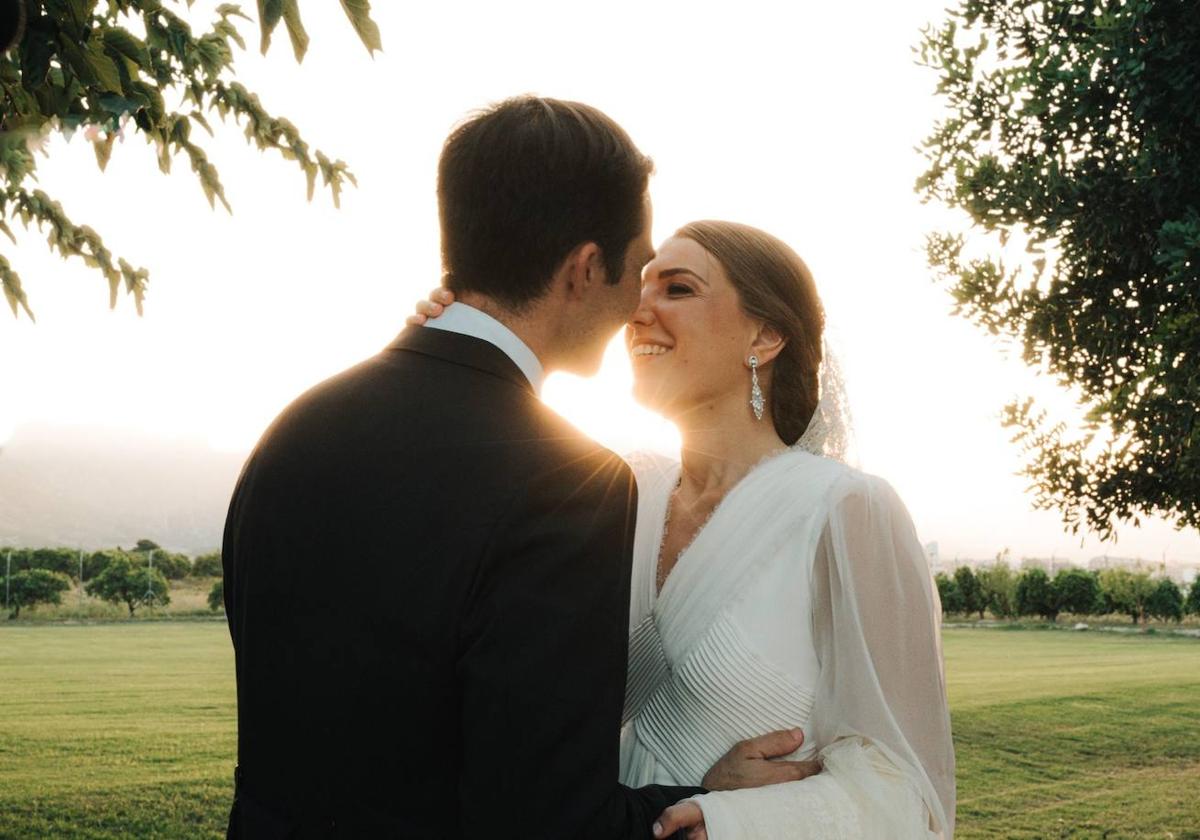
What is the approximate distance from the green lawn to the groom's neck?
10.2m

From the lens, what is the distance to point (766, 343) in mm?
3535

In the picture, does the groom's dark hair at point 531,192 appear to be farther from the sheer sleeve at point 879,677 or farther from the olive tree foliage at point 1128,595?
the olive tree foliage at point 1128,595

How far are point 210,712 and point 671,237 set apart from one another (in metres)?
20.0

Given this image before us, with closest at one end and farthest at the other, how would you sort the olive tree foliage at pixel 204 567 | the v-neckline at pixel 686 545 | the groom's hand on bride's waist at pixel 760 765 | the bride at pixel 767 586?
the groom's hand on bride's waist at pixel 760 765 → the bride at pixel 767 586 → the v-neckline at pixel 686 545 → the olive tree foliage at pixel 204 567

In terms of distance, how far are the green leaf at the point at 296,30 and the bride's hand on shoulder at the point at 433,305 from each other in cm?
77

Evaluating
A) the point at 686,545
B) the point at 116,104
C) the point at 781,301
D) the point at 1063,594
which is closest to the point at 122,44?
the point at 116,104

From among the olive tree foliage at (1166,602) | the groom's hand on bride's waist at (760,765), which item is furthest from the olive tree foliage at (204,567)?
the groom's hand on bride's waist at (760,765)

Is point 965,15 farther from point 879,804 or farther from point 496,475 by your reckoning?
point 496,475

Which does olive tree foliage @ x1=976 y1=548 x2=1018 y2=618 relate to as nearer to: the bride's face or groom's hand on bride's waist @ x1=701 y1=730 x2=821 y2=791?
the bride's face

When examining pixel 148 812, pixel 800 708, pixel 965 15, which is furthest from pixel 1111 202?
pixel 148 812

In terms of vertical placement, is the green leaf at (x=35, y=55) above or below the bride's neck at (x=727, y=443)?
above

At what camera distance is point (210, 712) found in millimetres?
20609

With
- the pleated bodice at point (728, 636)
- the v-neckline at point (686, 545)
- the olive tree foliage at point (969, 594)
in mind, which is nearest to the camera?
the pleated bodice at point (728, 636)

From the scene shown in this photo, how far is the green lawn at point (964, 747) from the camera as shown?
11414 millimetres
